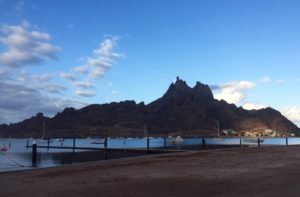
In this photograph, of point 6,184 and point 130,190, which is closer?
point 130,190

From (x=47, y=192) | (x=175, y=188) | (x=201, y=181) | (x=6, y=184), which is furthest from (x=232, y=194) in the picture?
(x=6, y=184)

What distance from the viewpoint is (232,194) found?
11.8 metres

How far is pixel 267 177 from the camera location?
15.4m

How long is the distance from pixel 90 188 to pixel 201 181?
4.44 metres

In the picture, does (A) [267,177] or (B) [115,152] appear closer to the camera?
(A) [267,177]

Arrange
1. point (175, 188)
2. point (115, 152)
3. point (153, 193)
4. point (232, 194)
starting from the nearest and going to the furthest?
point (232, 194)
point (153, 193)
point (175, 188)
point (115, 152)

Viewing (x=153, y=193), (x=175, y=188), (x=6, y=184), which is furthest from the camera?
(x=6, y=184)

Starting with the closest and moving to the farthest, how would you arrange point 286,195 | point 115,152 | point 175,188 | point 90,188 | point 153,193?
1. point 286,195
2. point 153,193
3. point 175,188
4. point 90,188
5. point 115,152

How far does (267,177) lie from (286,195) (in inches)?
180

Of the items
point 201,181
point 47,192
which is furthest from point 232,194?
point 47,192

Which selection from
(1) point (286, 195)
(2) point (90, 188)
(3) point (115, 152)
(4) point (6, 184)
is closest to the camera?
(1) point (286, 195)

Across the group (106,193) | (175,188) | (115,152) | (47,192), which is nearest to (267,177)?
(175,188)

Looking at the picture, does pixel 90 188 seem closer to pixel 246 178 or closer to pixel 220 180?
pixel 220 180

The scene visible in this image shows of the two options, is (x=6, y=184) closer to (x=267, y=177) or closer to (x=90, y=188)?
(x=90, y=188)
